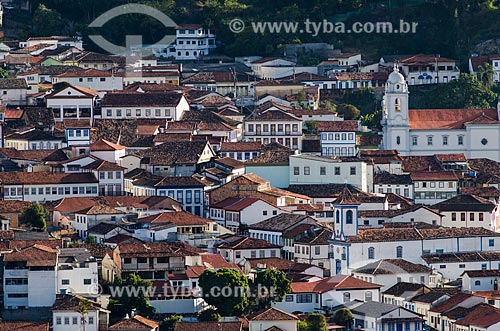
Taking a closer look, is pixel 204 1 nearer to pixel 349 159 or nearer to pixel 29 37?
pixel 29 37

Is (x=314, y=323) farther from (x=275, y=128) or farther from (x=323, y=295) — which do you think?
(x=275, y=128)

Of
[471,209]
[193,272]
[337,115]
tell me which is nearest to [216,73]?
[337,115]

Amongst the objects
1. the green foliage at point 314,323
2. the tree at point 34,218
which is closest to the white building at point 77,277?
the green foliage at point 314,323

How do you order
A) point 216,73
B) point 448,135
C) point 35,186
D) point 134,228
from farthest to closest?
point 216,73 → point 448,135 → point 35,186 → point 134,228

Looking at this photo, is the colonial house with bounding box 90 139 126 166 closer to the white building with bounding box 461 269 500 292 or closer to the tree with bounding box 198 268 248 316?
the tree with bounding box 198 268 248 316

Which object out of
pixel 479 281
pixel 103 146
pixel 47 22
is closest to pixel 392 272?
pixel 479 281
